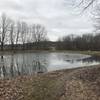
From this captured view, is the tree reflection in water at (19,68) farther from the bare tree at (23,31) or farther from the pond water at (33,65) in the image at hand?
the bare tree at (23,31)

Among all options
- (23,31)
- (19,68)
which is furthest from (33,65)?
(23,31)

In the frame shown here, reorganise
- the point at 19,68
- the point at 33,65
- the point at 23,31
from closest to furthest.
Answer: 1. the point at 19,68
2. the point at 33,65
3. the point at 23,31

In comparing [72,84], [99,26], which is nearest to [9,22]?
[99,26]

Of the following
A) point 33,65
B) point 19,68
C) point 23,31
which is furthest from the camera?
point 23,31

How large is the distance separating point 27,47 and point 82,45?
22197 mm

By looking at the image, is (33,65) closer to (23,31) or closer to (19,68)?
(19,68)

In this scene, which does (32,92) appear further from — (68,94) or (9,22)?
(9,22)

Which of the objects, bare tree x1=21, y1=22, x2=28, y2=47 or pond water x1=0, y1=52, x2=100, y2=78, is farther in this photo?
bare tree x1=21, y1=22, x2=28, y2=47

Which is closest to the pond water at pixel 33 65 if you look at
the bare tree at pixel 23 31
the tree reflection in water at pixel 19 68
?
the tree reflection in water at pixel 19 68

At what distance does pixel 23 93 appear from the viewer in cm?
770

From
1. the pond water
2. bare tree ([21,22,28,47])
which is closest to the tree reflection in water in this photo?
the pond water

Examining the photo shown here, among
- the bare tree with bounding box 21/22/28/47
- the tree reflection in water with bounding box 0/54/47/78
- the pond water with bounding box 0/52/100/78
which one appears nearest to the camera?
the tree reflection in water with bounding box 0/54/47/78

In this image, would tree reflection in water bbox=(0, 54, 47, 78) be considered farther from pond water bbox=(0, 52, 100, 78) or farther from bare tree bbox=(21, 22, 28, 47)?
bare tree bbox=(21, 22, 28, 47)

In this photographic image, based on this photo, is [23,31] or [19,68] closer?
[19,68]
